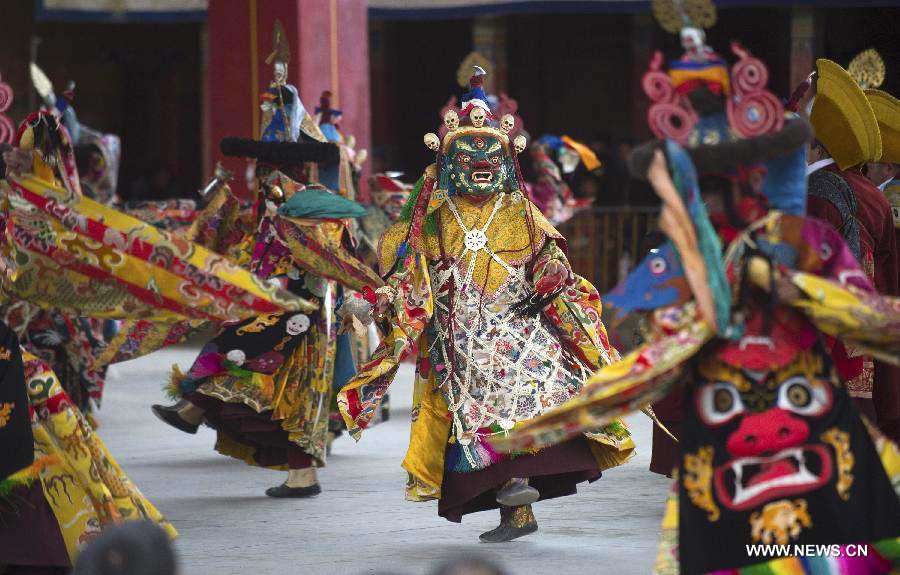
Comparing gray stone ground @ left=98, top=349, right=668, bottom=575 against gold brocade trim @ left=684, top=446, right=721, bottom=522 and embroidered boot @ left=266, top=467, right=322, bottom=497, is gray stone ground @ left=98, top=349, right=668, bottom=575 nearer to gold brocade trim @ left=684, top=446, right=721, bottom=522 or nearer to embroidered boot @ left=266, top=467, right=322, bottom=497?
embroidered boot @ left=266, top=467, right=322, bottom=497

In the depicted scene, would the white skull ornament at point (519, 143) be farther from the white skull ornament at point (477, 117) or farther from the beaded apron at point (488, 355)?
the beaded apron at point (488, 355)

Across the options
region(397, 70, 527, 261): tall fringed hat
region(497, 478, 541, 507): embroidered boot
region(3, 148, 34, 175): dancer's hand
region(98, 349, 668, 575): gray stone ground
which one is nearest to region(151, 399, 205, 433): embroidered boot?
region(98, 349, 668, 575): gray stone ground

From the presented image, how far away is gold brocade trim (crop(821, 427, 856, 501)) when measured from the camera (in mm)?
4832

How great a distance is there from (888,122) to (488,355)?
6.88 feet

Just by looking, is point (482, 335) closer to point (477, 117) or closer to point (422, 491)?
point (422, 491)

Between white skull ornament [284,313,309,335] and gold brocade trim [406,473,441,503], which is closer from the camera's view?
gold brocade trim [406,473,441,503]

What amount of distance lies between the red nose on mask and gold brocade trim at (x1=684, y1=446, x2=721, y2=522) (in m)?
0.10

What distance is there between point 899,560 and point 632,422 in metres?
6.61

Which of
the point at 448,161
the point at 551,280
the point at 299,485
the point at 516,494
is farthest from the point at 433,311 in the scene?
the point at 299,485

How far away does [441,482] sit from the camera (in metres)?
7.31

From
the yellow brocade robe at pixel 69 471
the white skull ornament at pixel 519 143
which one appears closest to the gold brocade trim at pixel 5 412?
the yellow brocade robe at pixel 69 471

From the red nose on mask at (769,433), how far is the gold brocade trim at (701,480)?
0.32 ft

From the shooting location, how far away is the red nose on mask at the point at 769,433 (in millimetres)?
4844

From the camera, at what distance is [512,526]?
7422 millimetres
